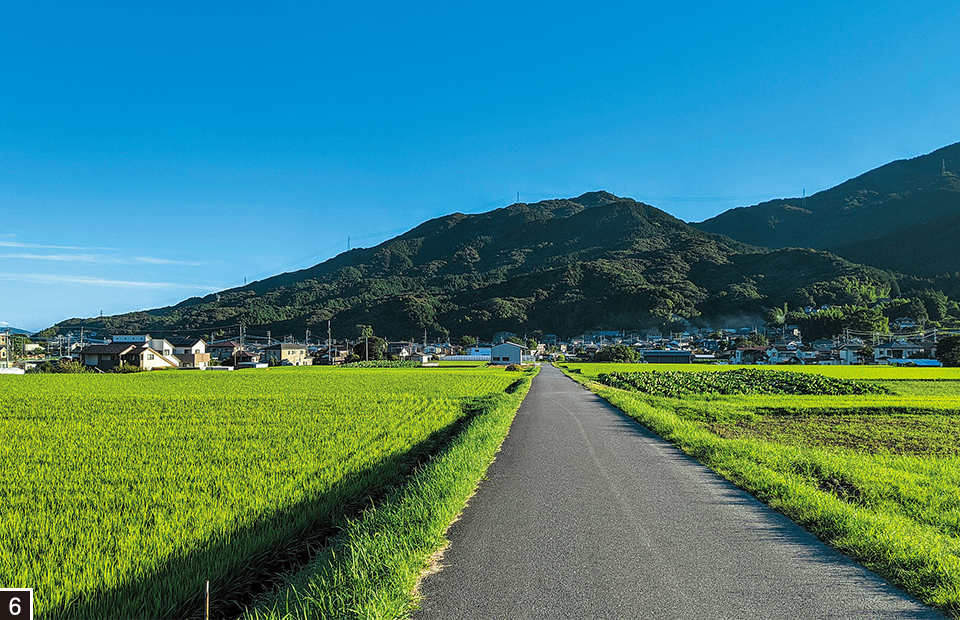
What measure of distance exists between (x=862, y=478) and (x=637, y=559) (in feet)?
→ 18.5

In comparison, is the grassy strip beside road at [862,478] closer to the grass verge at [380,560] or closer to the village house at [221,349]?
the grass verge at [380,560]

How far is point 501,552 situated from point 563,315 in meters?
192

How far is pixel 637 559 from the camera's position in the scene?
4.98 meters

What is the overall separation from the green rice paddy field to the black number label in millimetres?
1162

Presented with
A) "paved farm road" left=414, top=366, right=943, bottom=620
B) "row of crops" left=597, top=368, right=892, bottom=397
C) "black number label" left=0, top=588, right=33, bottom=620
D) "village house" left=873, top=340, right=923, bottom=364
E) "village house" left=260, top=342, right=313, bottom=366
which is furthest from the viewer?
"village house" left=260, top=342, right=313, bottom=366

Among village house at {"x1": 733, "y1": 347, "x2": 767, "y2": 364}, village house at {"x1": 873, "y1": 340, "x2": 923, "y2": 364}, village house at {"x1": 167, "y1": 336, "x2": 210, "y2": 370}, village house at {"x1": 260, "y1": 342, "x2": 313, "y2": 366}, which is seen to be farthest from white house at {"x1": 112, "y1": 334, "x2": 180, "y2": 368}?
village house at {"x1": 873, "y1": 340, "x2": 923, "y2": 364}

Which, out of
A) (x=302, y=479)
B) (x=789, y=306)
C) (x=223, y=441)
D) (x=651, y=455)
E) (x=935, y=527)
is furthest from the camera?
(x=789, y=306)

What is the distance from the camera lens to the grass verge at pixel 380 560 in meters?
3.85

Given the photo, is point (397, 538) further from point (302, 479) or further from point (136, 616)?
point (302, 479)

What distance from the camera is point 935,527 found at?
19.7ft

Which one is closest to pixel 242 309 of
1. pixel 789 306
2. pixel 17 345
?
pixel 17 345

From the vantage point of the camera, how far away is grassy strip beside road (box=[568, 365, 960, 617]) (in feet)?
16.0

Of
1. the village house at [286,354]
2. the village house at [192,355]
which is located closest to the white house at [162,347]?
the village house at [192,355]

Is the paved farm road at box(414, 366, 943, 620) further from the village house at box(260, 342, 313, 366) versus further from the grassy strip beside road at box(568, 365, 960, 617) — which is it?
the village house at box(260, 342, 313, 366)
